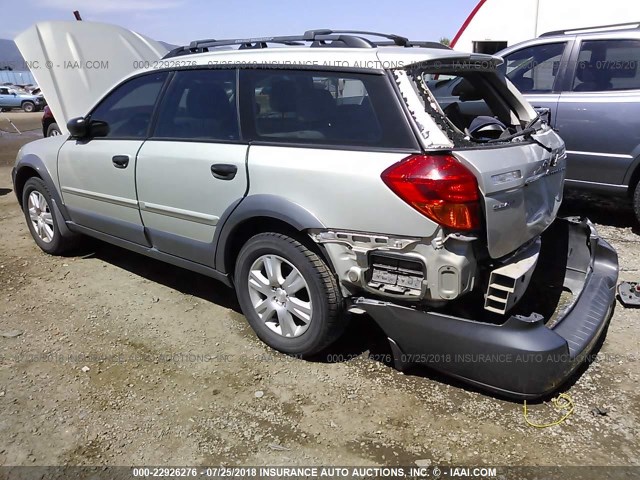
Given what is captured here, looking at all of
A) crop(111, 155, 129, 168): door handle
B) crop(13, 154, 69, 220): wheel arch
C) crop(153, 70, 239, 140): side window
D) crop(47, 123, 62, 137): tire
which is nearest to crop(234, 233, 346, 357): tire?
crop(153, 70, 239, 140): side window

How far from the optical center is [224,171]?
316 cm

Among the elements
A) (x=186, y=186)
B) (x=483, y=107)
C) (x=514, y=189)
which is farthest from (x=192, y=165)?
(x=483, y=107)

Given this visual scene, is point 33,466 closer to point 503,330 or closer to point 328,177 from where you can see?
point 328,177

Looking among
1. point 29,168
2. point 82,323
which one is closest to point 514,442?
point 82,323

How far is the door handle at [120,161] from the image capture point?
3.79 m

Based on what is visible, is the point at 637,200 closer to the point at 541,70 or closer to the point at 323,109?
the point at 541,70

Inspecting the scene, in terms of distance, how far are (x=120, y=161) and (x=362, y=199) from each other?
207 centimetres

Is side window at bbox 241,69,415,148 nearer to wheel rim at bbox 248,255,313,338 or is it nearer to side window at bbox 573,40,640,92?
wheel rim at bbox 248,255,313,338

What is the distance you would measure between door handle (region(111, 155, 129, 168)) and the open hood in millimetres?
2726

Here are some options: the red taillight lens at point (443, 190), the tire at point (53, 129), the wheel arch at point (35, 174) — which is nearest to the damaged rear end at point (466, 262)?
the red taillight lens at point (443, 190)

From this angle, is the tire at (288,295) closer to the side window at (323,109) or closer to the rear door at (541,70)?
the side window at (323,109)

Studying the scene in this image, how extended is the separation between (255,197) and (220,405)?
1135 millimetres

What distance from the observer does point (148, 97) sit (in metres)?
3.86

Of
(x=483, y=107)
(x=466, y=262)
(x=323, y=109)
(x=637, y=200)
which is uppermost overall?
(x=323, y=109)
